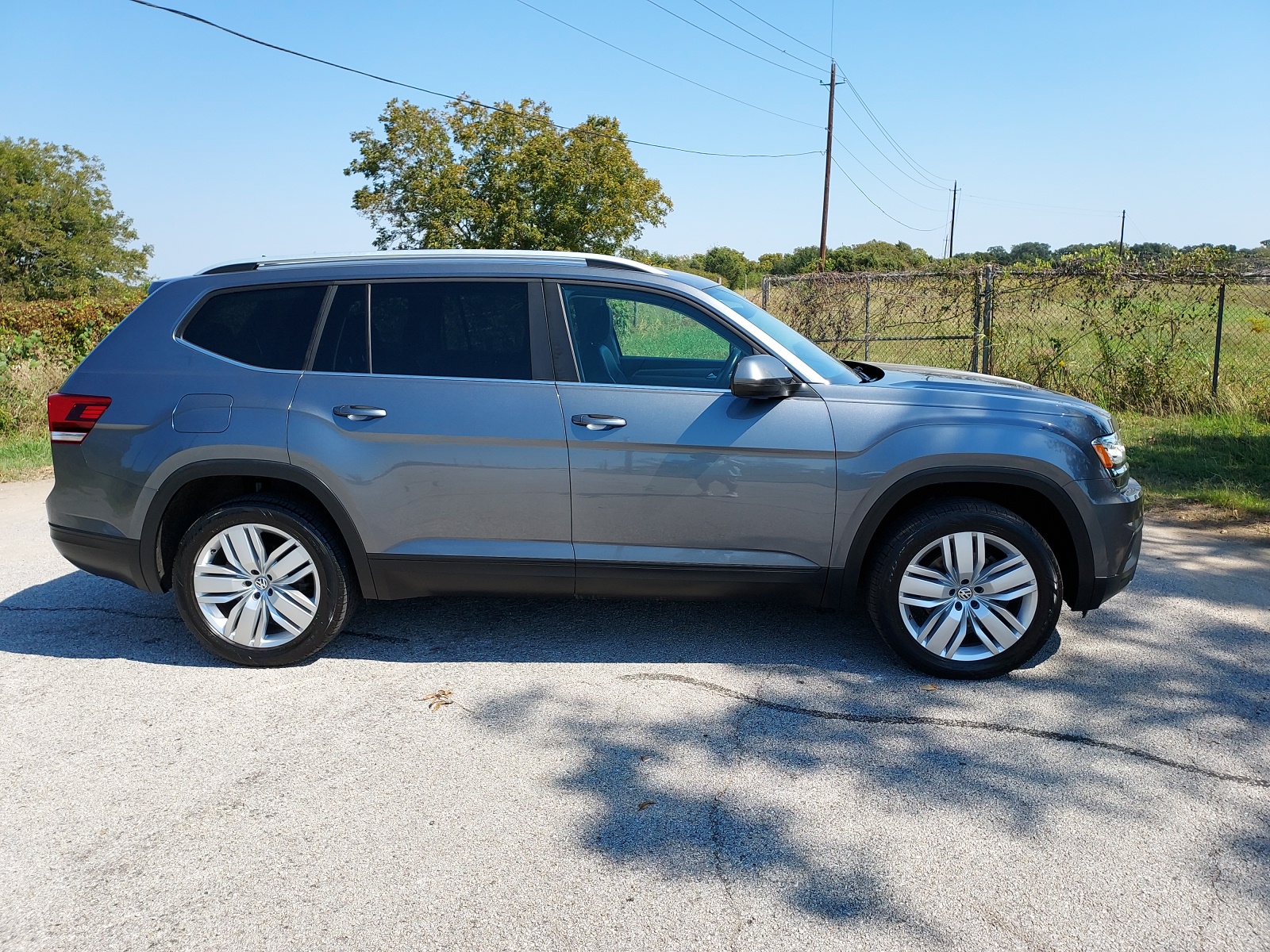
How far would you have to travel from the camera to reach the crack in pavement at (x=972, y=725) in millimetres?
3459

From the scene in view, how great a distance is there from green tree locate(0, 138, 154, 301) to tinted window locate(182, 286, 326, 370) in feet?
199

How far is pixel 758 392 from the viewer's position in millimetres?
4184

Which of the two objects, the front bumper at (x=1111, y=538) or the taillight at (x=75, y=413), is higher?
the taillight at (x=75, y=413)

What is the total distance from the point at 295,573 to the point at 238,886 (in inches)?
71.9

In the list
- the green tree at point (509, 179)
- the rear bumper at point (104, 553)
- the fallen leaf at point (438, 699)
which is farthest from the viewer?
the green tree at point (509, 179)

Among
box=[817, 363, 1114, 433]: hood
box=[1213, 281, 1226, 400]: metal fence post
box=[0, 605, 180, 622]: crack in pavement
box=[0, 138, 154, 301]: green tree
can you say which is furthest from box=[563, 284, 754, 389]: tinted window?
box=[0, 138, 154, 301]: green tree

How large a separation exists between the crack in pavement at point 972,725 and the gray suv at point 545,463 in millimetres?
419

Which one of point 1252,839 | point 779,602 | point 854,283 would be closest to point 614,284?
point 779,602

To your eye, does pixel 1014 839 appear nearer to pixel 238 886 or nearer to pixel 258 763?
pixel 238 886

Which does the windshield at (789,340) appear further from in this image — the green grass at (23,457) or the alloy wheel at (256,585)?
the green grass at (23,457)

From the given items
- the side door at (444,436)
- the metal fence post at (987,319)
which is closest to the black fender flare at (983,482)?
the side door at (444,436)

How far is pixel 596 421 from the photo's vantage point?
4258mm

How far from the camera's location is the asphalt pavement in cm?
270

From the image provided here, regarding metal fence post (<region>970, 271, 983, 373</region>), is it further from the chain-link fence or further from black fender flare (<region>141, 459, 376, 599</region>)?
black fender flare (<region>141, 459, 376, 599</region>)
